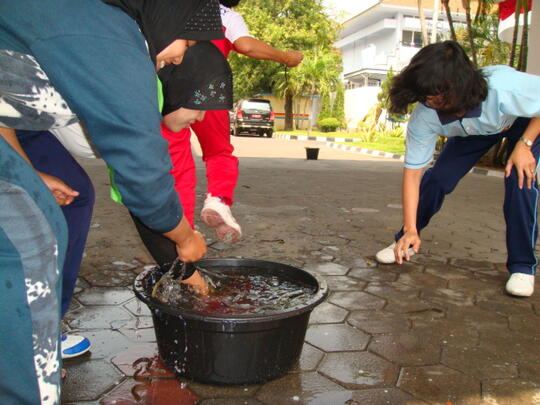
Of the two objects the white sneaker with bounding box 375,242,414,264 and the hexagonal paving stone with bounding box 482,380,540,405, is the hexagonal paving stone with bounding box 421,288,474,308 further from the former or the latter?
the hexagonal paving stone with bounding box 482,380,540,405

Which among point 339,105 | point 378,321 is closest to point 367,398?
point 378,321

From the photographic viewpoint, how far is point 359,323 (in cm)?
276

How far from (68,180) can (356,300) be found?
185cm

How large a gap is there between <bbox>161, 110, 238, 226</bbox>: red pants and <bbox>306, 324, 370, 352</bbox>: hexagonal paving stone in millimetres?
1004

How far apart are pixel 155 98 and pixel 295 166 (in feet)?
31.6

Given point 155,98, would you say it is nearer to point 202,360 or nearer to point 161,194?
point 161,194

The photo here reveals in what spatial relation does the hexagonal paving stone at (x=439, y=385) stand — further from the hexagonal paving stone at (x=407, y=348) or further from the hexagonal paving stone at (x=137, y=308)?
the hexagonal paving stone at (x=137, y=308)

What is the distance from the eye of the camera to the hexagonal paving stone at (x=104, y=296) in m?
2.91

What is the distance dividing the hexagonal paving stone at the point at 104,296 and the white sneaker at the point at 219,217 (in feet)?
2.09

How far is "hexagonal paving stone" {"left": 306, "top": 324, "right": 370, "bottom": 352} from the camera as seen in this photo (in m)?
2.48

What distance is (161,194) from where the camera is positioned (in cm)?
131

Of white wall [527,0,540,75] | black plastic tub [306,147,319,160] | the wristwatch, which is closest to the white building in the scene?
black plastic tub [306,147,319,160]

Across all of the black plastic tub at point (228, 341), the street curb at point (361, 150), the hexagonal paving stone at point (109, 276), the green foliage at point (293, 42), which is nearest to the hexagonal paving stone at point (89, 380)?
the black plastic tub at point (228, 341)

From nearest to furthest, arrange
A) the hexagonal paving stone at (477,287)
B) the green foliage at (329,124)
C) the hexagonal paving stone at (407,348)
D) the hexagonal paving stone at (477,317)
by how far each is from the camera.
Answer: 1. the hexagonal paving stone at (407,348)
2. the hexagonal paving stone at (477,317)
3. the hexagonal paving stone at (477,287)
4. the green foliage at (329,124)
